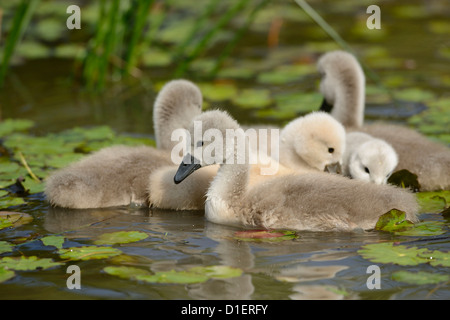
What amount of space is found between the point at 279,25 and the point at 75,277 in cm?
730

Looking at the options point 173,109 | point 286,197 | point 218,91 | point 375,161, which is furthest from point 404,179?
point 218,91

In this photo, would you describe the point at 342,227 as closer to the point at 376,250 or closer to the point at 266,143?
the point at 376,250

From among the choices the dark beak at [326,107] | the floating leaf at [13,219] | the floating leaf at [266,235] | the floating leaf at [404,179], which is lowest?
the floating leaf at [266,235]

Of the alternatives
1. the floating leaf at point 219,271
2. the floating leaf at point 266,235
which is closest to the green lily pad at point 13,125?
the floating leaf at point 266,235

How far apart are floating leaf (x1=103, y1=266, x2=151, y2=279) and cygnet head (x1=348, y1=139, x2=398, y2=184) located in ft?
6.09

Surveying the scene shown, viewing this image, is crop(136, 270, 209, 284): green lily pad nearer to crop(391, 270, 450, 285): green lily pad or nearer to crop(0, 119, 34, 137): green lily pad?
crop(391, 270, 450, 285): green lily pad

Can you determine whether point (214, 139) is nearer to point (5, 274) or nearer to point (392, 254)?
point (392, 254)

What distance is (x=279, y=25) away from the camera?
11.1 m

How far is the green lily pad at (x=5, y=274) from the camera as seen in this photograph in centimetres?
441

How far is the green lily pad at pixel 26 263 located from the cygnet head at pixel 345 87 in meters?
3.10

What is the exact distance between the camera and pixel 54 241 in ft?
16.3

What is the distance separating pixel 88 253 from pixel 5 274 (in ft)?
→ 1.64

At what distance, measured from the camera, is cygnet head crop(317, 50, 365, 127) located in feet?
22.2

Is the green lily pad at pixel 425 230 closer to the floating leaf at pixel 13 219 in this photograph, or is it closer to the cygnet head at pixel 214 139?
the cygnet head at pixel 214 139
